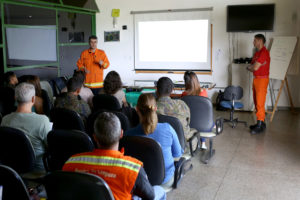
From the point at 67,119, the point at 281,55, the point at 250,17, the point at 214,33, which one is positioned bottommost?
the point at 67,119

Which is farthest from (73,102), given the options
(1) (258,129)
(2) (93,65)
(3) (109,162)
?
(1) (258,129)

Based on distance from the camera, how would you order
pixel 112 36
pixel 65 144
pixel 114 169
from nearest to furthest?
pixel 114 169, pixel 65 144, pixel 112 36

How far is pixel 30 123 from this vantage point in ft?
9.34

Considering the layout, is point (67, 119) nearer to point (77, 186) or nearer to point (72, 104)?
point (72, 104)

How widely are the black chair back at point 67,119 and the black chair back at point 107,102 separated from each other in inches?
34.9

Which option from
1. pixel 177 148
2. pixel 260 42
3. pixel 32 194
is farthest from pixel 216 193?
pixel 260 42

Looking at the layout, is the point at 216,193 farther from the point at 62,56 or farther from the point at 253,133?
the point at 62,56

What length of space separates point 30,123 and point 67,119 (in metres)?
0.62

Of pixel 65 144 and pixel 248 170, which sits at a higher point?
pixel 65 144

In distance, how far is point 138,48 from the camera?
8625 mm

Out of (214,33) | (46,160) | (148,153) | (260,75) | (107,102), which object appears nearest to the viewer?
(148,153)

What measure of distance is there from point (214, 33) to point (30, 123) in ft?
19.2

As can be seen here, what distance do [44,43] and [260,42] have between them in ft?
14.5

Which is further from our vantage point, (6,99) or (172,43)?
(172,43)
